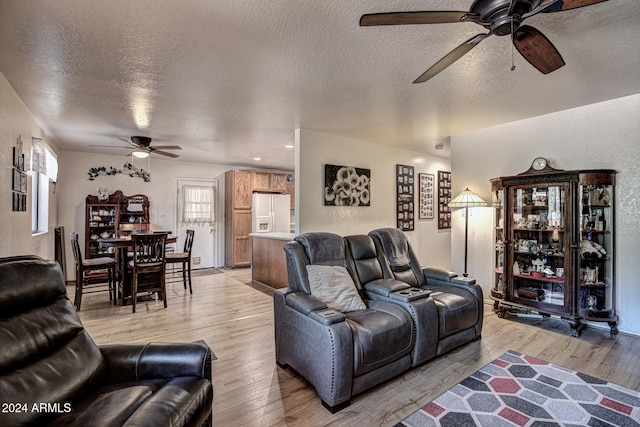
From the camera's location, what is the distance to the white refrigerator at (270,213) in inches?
265

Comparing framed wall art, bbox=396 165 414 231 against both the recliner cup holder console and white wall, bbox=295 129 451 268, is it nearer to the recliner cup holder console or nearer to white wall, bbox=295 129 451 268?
white wall, bbox=295 129 451 268

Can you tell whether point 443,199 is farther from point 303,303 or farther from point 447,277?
point 303,303

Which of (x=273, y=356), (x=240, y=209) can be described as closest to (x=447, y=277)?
(x=273, y=356)

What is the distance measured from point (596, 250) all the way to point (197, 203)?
689cm

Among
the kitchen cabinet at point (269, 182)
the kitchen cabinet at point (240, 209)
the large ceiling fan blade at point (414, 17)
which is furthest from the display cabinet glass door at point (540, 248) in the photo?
the kitchen cabinet at point (240, 209)

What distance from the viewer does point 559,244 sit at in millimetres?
3365

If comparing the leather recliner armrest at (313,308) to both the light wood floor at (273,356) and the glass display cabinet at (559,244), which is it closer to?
the light wood floor at (273,356)

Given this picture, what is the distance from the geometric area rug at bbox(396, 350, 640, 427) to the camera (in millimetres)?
1875

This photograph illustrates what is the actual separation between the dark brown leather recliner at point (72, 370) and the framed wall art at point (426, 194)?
204 inches

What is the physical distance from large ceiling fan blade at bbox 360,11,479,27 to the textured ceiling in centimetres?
35

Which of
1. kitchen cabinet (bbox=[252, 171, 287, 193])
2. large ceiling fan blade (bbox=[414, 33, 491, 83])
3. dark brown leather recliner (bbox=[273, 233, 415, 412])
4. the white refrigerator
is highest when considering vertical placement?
large ceiling fan blade (bbox=[414, 33, 491, 83])

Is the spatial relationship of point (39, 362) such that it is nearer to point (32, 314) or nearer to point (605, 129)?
point (32, 314)

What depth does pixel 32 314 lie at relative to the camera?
4.81 ft

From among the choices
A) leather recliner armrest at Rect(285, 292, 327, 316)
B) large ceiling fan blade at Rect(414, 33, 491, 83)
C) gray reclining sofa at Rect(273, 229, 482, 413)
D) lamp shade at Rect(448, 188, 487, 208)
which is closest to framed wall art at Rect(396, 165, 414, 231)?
lamp shade at Rect(448, 188, 487, 208)
